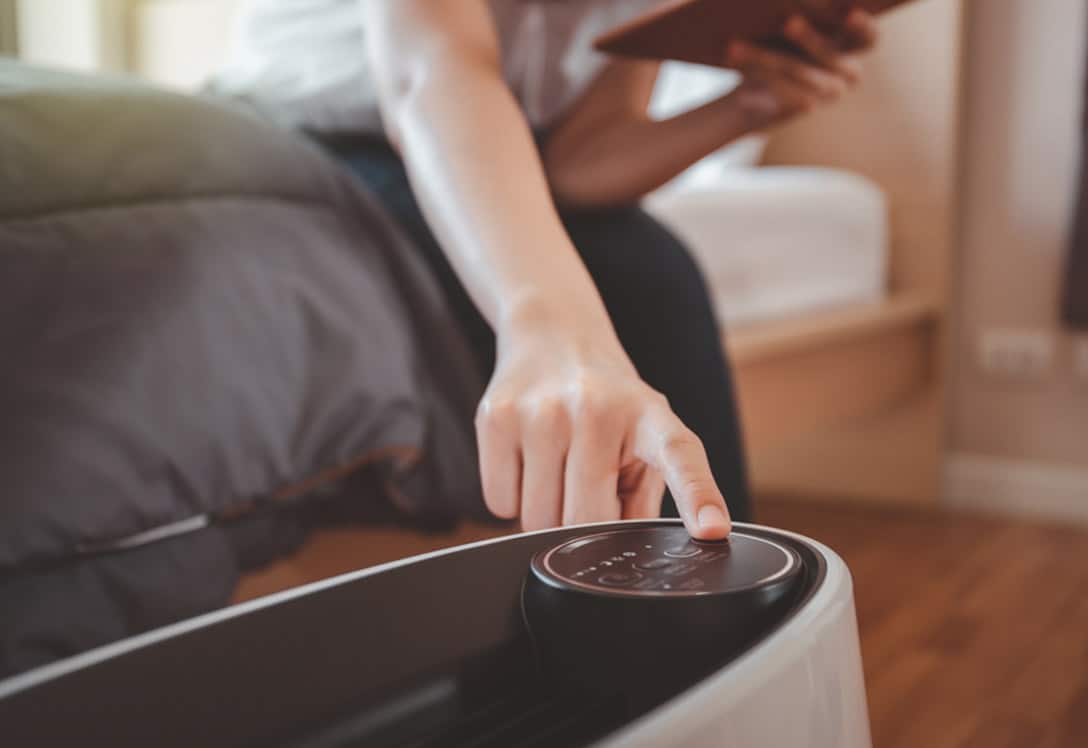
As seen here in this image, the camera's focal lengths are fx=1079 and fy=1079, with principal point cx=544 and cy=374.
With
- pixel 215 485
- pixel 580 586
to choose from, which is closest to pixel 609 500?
pixel 580 586

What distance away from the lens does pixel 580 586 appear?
1.04 feet

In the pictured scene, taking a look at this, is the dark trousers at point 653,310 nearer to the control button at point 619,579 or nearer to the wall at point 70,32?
the control button at point 619,579

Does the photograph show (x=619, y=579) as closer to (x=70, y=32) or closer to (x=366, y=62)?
(x=366, y=62)

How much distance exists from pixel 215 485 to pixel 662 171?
0.44 metres

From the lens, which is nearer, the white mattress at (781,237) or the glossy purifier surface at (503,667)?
the glossy purifier surface at (503,667)

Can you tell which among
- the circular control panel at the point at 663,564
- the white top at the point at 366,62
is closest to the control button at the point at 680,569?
the circular control panel at the point at 663,564

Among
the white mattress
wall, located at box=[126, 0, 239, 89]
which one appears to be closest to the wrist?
the white mattress

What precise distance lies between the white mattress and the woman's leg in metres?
0.68

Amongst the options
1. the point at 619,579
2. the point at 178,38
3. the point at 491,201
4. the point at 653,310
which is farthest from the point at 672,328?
the point at 178,38

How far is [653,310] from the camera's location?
0.81 meters

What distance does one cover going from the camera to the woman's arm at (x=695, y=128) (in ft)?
2.78

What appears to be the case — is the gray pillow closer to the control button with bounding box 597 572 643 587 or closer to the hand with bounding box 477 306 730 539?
the hand with bounding box 477 306 730 539

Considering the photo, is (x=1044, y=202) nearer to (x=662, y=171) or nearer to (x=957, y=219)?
(x=957, y=219)

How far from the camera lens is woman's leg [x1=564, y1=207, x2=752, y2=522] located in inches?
31.4
